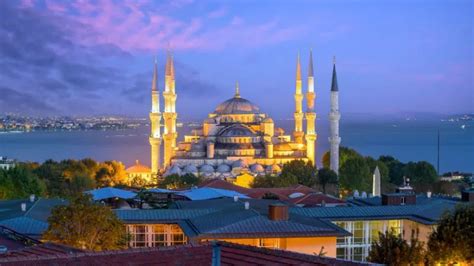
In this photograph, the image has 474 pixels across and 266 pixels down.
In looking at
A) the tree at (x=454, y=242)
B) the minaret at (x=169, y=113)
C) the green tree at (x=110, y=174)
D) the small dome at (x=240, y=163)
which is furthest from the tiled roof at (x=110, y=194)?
the minaret at (x=169, y=113)

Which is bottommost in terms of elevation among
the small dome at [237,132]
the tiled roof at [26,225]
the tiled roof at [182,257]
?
the tiled roof at [26,225]

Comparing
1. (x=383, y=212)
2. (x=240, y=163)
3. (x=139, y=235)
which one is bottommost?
(x=139, y=235)

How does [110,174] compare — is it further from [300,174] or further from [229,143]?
[300,174]

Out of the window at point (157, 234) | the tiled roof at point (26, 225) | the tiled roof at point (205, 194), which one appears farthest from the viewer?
the tiled roof at point (205, 194)

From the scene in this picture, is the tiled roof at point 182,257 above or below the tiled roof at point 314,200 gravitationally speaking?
above

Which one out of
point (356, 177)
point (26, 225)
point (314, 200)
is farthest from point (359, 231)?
point (356, 177)

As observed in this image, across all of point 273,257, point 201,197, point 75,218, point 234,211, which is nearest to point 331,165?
point 201,197

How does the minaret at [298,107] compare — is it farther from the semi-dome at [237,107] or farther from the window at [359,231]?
the window at [359,231]
